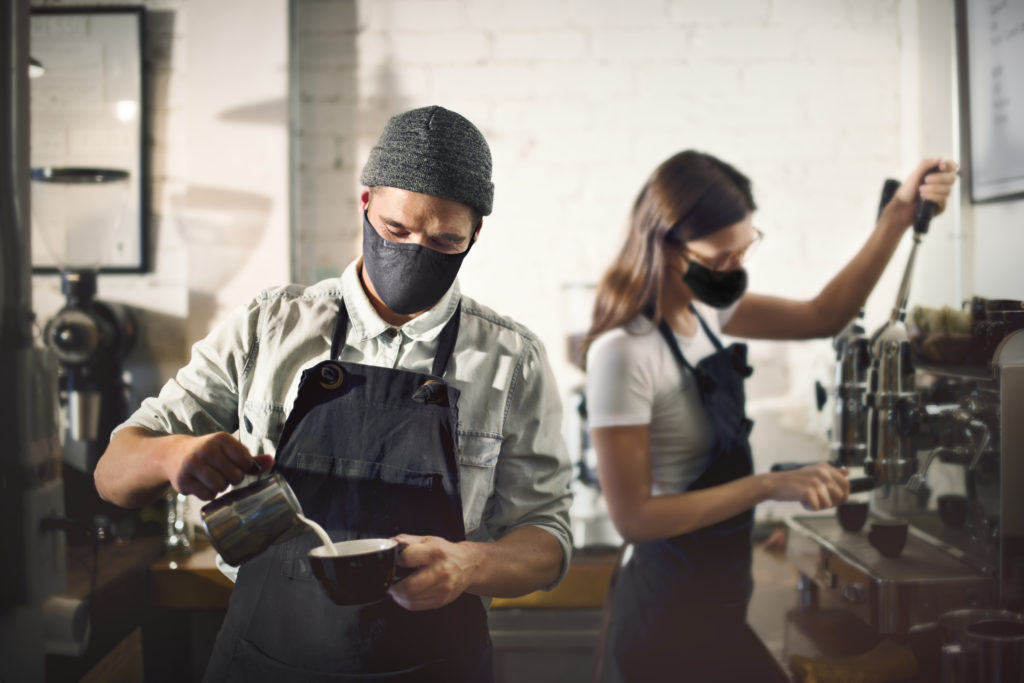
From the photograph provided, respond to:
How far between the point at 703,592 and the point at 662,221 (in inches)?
26.4

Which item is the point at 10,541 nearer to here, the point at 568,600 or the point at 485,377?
the point at 485,377

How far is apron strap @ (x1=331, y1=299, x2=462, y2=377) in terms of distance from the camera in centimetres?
106

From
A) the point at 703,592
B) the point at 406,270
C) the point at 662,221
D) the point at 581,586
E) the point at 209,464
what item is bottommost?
the point at 581,586

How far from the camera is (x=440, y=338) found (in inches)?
42.9

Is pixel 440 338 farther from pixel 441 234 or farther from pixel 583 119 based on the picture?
pixel 583 119

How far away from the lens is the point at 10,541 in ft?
3.94

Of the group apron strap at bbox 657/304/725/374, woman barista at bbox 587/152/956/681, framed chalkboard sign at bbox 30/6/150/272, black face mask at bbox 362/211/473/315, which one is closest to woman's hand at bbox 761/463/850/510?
woman barista at bbox 587/152/956/681

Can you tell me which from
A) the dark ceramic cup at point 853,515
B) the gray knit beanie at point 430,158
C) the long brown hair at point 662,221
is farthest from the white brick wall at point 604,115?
the gray knit beanie at point 430,158

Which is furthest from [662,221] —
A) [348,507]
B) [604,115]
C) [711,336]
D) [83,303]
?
[83,303]

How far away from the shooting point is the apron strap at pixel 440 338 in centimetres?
106

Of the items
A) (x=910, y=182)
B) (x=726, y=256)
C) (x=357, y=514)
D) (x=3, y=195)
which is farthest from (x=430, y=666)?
(x=910, y=182)

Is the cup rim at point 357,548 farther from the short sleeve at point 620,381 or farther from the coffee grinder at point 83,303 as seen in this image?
the coffee grinder at point 83,303

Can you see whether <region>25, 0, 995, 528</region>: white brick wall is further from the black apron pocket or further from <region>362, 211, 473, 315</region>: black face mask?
the black apron pocket

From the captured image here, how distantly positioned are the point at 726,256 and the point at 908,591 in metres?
0.63
